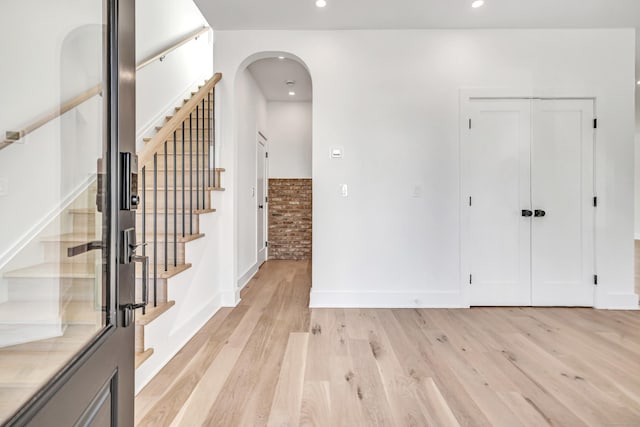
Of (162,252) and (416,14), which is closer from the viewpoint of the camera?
(162,252)

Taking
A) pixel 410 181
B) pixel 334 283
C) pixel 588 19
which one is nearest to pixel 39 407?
pixel 334 283

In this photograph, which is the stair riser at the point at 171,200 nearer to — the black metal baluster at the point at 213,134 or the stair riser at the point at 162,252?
the black metal baluster at the point at 213,134

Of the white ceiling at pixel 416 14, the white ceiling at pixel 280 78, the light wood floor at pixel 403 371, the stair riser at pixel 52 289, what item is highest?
the white ceiling at pixel 280 78

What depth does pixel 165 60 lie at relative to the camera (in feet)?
12.6

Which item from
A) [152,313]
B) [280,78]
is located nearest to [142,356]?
[152,313]

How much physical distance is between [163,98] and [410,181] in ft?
9.62

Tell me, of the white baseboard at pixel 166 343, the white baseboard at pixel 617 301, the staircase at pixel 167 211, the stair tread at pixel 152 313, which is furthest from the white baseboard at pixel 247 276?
the white baseboard at pixel 617 301

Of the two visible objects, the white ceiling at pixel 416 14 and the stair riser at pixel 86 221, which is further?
the white ceiling at pixel 416 14

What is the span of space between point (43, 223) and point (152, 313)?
1361mm

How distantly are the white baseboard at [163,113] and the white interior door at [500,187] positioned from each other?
3252mm

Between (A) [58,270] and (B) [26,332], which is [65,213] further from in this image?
(B) [26,332]

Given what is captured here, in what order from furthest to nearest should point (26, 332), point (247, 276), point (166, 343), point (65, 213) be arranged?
point (247, 276), point (166, 343), point (65, 213), point (26, 332)

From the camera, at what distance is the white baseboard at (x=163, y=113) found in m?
3.37

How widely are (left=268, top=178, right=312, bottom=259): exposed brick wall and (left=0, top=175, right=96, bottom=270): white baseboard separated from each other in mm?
4928
